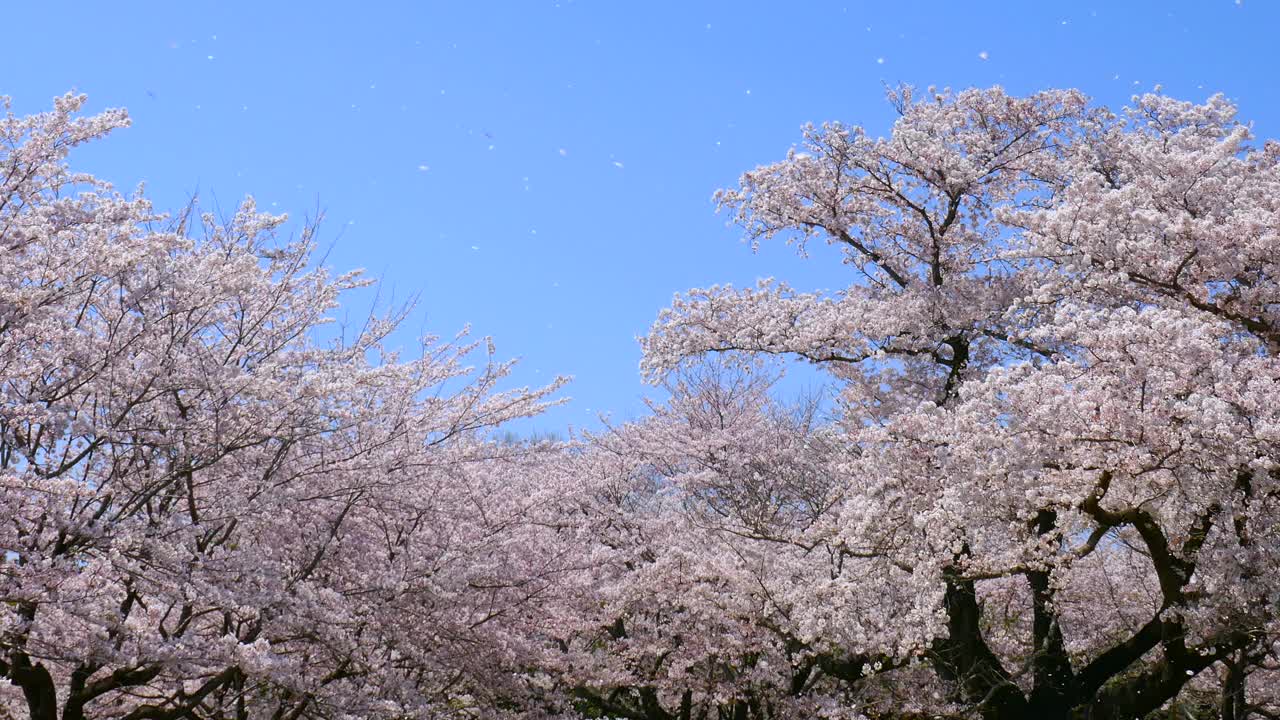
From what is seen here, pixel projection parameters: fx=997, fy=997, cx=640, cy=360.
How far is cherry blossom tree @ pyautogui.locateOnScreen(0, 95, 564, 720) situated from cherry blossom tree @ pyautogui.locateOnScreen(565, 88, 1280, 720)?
13.8ft

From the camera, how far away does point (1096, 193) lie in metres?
9.55

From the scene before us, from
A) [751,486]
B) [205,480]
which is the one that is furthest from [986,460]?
[751,486]

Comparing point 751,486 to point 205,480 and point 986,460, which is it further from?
point 205,480

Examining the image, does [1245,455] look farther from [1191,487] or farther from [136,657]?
[136,657]

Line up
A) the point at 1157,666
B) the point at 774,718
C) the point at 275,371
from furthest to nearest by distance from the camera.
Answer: the point at 774,718, the point at 1157,666, the point at 275,371

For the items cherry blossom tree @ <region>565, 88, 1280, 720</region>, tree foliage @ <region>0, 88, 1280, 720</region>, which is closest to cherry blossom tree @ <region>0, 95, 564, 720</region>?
tree foliage @ <region>0, 88, 1280, 720</region>

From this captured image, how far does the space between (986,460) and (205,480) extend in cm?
707

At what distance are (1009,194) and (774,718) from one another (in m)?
8.32

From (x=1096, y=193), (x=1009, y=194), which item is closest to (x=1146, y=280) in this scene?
(x=1096, y=193)

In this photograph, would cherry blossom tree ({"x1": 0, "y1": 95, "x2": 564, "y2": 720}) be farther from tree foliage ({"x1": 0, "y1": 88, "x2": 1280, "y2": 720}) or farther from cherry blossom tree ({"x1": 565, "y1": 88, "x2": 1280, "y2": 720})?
cherry blossom tree ({"x1": 565, "y1": 88, "x2": 1280, "y2": 720})

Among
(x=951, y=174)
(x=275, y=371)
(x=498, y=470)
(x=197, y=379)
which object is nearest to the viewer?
(x=197, y=379)

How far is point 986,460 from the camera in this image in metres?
9.33

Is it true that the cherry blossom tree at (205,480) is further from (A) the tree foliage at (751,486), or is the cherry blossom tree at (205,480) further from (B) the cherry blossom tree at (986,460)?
(B) the cherry blossom tree at (986,460)

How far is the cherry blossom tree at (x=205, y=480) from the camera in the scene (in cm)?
685
